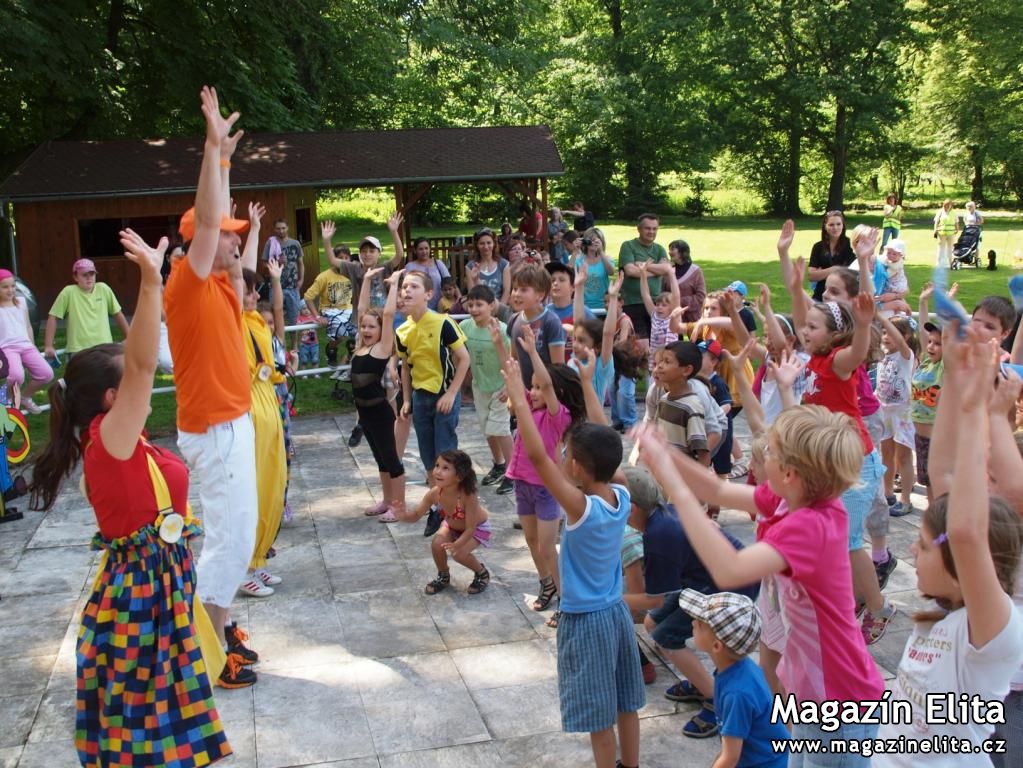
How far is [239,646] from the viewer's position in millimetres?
5703

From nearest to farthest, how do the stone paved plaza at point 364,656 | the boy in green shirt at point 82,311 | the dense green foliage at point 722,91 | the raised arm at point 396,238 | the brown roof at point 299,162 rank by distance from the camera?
the stone paved plaza at point 364,656 < the boy in green shirt at point 82,311 < the raised arm at point 396,238 < the brown roof at point 299,162 < the dense green foliage at point 722,91

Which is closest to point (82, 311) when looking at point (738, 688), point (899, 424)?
point (899, 424)

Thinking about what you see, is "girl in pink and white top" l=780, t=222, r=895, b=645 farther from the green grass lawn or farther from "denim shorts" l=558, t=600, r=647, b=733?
"denim shorts" l=558, t=600, r=647, b=733

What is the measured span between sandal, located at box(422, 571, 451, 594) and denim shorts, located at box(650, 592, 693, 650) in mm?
2030

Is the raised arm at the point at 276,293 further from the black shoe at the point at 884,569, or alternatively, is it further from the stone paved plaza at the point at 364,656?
the black shoe at the point at 884,569

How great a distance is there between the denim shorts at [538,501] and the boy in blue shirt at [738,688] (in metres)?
2.38

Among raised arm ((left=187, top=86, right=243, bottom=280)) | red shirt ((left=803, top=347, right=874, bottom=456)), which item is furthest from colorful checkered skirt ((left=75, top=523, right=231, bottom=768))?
red shirt ((left=803, top=347, right=874, bottom=456))

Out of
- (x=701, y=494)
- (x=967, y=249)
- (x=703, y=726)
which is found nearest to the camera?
(x=701, y=494)

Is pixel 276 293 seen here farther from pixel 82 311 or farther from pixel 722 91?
pixel 722 91

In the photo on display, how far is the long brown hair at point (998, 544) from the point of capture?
315cm

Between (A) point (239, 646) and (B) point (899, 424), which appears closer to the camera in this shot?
(A) point (239, 646)

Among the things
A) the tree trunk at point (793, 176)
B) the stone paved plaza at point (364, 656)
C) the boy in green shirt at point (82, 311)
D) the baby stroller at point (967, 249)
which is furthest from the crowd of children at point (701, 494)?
the tree trunk at point (793, 176)

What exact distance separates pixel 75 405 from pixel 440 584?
327 cm

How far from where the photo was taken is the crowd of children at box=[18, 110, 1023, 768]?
124 inches
